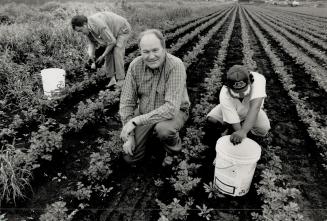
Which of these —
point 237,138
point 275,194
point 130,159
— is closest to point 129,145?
point 130,159

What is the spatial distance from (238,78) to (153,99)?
1.01 metres

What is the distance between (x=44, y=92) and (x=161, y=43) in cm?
333

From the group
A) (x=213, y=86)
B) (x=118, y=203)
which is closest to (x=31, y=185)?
(x=118, y=203)

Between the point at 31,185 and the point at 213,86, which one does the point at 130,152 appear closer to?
the point at 31,185

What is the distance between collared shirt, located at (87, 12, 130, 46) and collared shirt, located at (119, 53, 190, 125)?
2.51m

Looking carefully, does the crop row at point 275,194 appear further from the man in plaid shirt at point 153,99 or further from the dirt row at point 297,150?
the man in plaid shirt at point 153,99

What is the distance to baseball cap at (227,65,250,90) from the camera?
10.6ft

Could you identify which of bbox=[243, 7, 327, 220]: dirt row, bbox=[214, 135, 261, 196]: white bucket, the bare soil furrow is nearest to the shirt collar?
bbox=[214, 135, 261, 196]: white bucket

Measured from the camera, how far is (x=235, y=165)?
3020 millimetres

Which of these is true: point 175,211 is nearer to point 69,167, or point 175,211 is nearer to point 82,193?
point 82,193

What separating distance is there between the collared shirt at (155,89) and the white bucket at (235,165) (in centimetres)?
71

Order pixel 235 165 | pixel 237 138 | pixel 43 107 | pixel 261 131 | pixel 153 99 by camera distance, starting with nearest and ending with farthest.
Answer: pixel 235 165 < pixel 237 138 < pixel 153 99 < pixel 261 131 < pixel 43 107

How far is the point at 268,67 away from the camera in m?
8.60

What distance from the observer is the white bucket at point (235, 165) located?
120 inches
